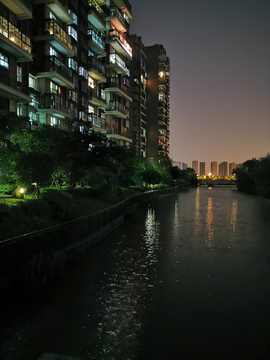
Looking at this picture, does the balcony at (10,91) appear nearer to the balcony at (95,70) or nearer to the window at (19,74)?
the window at (19,74)

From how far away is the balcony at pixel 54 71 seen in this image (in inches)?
1224

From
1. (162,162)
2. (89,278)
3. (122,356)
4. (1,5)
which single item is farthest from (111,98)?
(122,356)

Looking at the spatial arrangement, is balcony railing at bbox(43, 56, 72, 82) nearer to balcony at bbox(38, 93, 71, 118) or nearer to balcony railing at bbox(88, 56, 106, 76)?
balcony at bbox(38, 93, 71, 118)

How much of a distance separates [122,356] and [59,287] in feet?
12.6

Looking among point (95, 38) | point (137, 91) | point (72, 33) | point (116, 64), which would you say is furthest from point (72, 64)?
point (137, 91)

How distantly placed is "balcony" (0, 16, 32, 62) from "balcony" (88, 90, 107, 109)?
16473mm

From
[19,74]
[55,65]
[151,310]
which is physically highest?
[55,65]

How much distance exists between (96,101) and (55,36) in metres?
13.2

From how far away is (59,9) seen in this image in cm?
3247

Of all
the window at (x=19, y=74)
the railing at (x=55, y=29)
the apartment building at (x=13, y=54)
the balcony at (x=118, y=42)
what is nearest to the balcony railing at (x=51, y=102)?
the apartment building at (x=13, y=54)

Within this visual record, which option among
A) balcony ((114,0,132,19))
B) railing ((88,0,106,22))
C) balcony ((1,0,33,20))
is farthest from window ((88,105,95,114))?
balcony ((114,0,132,19))

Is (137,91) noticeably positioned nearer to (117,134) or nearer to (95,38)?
(117,134)

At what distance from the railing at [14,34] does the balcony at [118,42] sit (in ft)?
86.3

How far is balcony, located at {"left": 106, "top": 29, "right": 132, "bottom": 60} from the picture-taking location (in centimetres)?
4969
